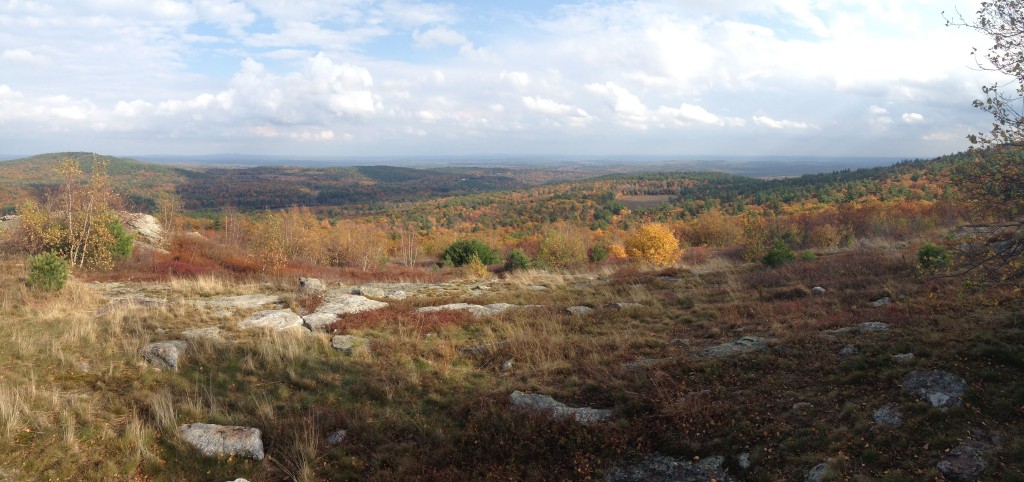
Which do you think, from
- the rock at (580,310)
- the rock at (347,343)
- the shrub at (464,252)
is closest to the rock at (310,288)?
the rock at (347,343)

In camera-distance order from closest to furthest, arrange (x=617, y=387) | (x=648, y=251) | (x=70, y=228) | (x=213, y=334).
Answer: (x=617, y=387), (x=213, y=334), (x=70, y=228), (x=648, y=251)

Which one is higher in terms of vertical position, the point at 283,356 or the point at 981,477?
the point at 981,477

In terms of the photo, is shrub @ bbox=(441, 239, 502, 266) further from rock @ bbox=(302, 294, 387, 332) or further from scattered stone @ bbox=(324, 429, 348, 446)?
scattered stone @ bbox=(324, 429, 348, 446)

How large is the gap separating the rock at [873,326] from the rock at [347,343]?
11.2 m

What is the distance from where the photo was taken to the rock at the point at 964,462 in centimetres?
498

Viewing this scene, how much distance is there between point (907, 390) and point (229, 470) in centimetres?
958

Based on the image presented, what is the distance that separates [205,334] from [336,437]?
6768 mm

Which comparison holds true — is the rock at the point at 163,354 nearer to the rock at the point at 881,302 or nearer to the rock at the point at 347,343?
the rock at the point at 347,343

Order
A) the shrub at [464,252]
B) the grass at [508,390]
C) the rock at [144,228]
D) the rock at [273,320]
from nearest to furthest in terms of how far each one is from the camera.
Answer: the grass at [508,390]
the rock at [273,320]
the rock at [144,228]
the shrub at [464,252]

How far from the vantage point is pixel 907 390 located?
6.82m

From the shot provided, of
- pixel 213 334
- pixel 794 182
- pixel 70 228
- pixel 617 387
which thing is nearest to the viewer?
pixel 617 387

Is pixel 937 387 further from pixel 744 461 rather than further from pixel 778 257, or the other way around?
pixel 778 257

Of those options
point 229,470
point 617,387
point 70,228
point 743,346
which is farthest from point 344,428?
point 70,228

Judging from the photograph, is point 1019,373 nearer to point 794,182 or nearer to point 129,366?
point 129,366
